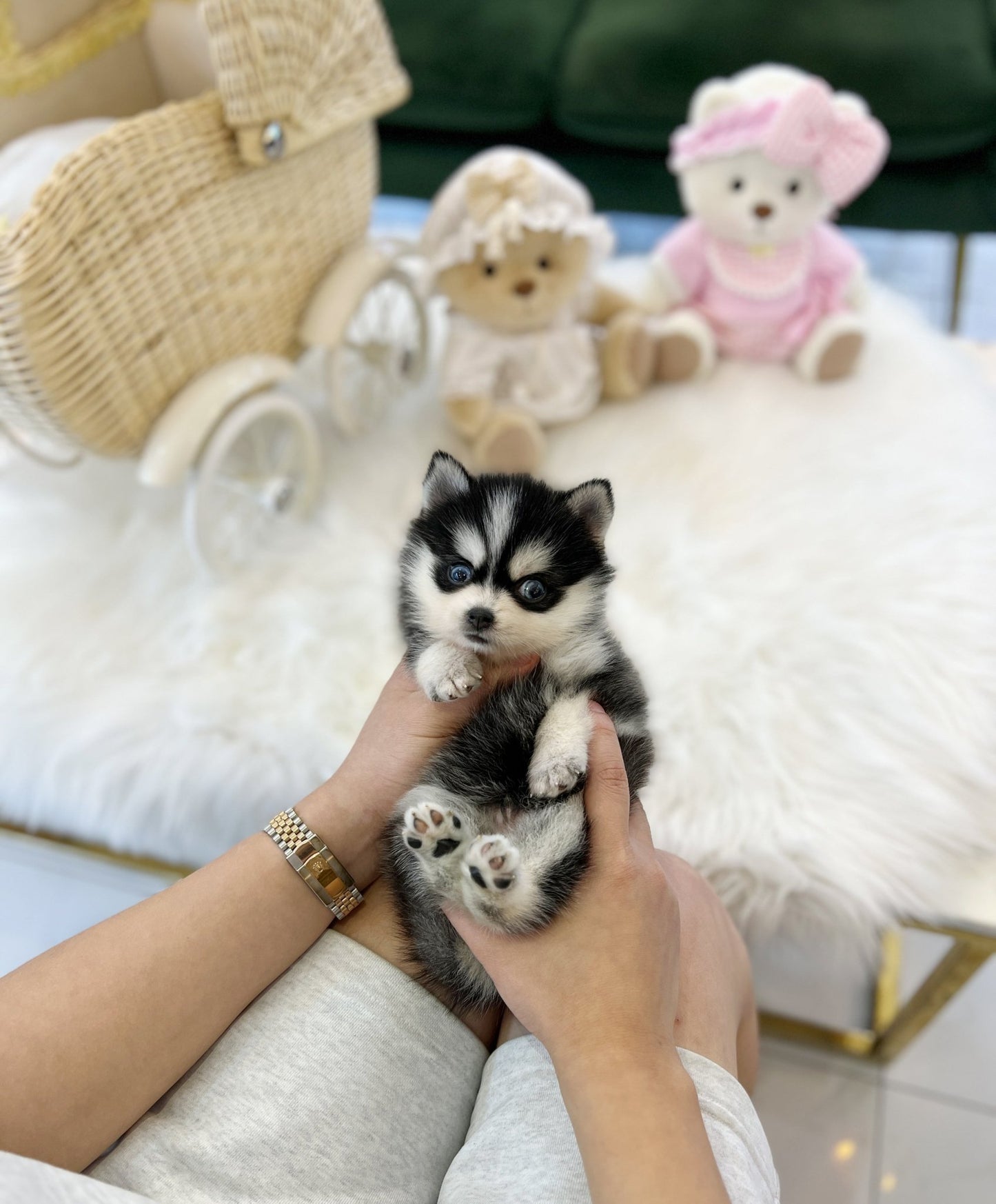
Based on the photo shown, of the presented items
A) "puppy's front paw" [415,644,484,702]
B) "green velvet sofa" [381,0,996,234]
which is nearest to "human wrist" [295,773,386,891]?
"puppy's front paw" [415,644,484,702]

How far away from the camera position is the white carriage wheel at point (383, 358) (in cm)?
178

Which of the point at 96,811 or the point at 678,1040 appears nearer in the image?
the point at 678,1040

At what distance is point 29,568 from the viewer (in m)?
1.47

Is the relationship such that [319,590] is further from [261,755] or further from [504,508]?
[504,508]

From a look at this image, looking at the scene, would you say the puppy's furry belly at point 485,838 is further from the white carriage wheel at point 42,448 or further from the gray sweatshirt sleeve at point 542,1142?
the white carriage wheel at point 42,448

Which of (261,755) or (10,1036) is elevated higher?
(10,1036)

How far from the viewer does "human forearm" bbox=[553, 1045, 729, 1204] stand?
1.85 feet

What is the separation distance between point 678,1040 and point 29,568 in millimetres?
1241

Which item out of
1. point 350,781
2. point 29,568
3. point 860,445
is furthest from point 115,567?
point 860,445

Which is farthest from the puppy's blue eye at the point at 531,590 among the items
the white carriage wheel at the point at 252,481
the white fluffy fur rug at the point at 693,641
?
the white carriage wheel at the point at 252,481

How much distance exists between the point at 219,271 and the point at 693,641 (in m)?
0.91

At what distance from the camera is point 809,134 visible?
151 centimetres

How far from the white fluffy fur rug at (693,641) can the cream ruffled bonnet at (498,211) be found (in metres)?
0.35

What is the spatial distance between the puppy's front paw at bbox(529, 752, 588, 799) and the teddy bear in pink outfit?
4.04ft
